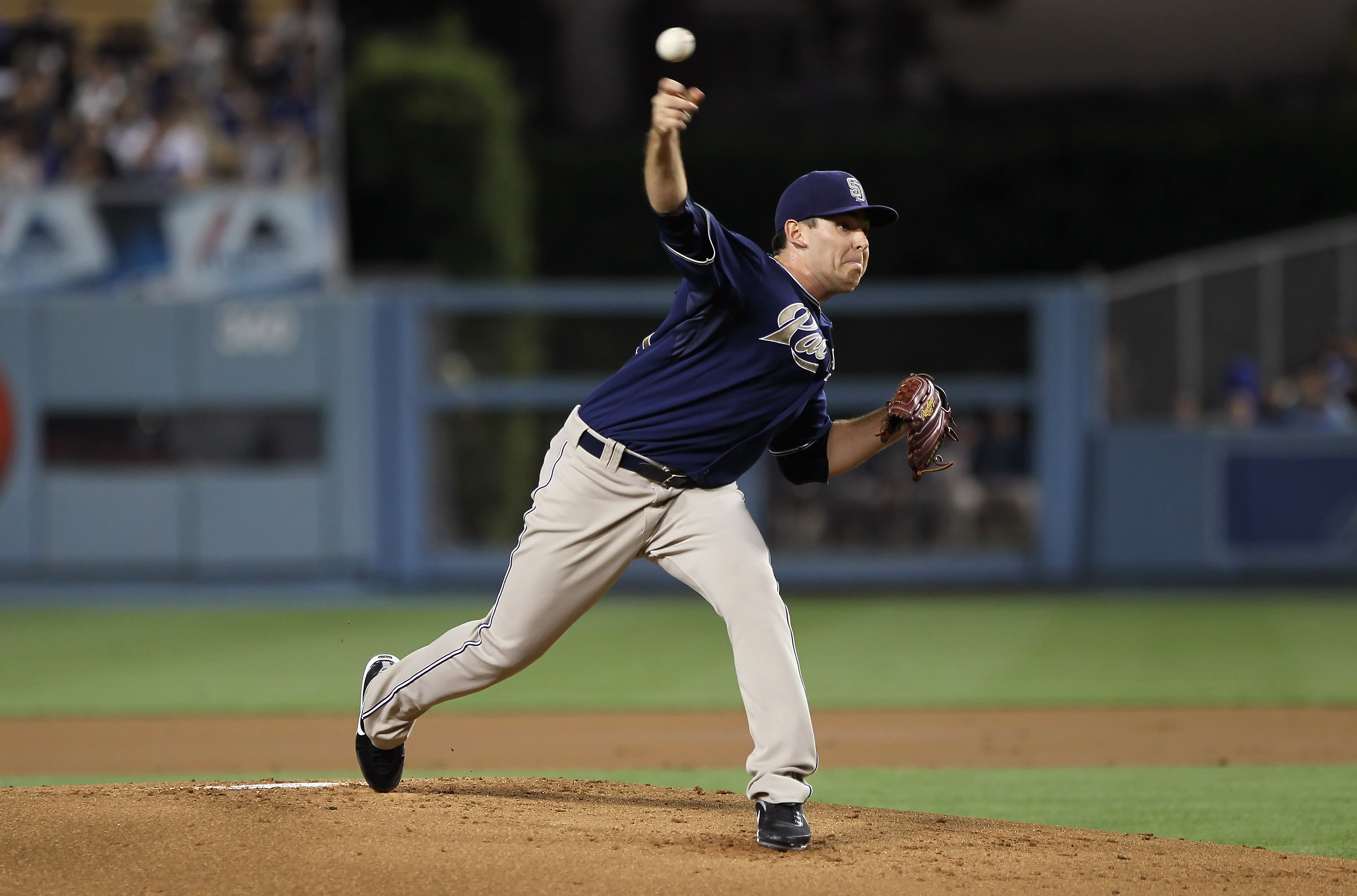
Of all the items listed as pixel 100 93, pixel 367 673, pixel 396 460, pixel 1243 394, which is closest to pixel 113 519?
pixel 396 460

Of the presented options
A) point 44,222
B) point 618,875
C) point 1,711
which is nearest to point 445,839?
point 618,875

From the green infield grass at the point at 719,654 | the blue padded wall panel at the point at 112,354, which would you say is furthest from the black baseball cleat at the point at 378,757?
the blue padded wall panel at the point at 112,354

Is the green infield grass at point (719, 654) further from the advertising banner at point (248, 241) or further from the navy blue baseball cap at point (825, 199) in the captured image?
the navy blue baseball cap at point (825, 199)

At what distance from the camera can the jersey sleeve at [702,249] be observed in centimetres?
393

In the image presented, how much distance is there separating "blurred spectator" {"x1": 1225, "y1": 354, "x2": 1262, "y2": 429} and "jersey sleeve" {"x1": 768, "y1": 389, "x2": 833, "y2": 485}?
9.21 m

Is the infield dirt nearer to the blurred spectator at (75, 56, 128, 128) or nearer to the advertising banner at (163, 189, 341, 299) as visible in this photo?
the advertising banner at (163, 189, 341, 299)

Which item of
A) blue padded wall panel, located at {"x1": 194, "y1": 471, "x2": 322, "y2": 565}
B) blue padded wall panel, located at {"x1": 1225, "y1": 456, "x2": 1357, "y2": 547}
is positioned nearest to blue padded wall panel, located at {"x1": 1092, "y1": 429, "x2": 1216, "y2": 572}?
blue padded wall panel, located at {"x1": 1225, "y1": 456, "x2": 1357, "y2": 547}

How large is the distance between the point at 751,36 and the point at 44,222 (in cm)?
1126

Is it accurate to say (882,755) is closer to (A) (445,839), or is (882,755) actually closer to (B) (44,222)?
(A) (445,839)

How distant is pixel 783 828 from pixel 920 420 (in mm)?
1197

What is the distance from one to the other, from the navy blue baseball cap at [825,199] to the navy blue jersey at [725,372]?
15cm

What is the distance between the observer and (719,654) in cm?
970

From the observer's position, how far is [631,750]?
6.59 meters

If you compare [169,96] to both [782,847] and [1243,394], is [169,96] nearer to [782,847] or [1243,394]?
[1243,394]
